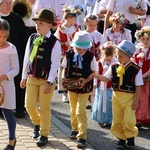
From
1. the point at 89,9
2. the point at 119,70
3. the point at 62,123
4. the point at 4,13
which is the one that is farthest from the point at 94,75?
the point at 89,9

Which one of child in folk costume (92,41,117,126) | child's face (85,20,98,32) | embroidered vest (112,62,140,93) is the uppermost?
child's face (85,20,98,32)

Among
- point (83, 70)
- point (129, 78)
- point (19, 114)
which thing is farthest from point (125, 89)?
point (19, 114)

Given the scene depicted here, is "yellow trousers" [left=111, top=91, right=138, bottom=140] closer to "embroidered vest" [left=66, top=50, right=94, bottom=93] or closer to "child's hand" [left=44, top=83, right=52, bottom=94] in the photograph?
"embroidered vest" [left=66, top=50, right=94, bottom=93]

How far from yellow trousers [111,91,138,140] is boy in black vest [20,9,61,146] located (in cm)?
86

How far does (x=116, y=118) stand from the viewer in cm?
618

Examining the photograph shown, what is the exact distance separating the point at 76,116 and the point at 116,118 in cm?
54

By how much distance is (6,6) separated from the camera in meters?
7.00

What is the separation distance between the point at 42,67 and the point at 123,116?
48.5 inches

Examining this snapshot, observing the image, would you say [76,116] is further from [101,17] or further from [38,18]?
[101,17]

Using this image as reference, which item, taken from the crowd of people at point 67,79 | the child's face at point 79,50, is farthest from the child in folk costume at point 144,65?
the child's face at point 79,50

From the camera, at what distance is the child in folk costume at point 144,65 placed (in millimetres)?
7078

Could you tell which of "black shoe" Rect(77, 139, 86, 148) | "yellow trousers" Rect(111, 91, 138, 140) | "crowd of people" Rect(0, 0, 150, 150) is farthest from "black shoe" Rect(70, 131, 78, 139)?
"yellow trousers" Rect(111, 91, 138, 140)

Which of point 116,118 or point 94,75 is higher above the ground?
point 94,75

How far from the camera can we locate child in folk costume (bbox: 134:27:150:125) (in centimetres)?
708
